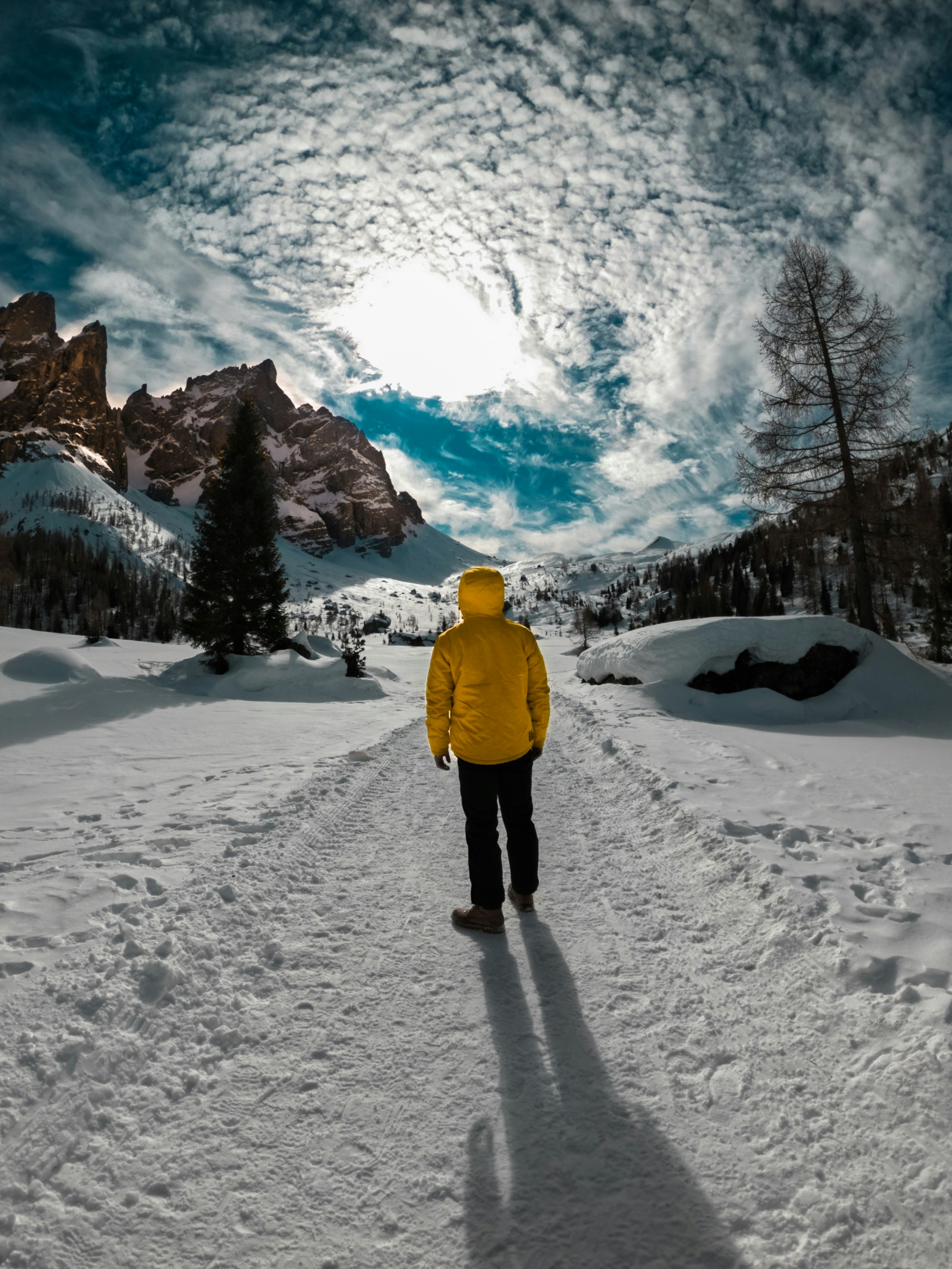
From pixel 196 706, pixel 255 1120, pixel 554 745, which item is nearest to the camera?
pixel 255 1120

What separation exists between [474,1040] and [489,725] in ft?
5.50

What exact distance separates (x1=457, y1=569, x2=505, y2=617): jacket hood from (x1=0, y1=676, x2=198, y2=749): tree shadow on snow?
8200mm

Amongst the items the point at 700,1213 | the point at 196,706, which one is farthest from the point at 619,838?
the point at 196,706

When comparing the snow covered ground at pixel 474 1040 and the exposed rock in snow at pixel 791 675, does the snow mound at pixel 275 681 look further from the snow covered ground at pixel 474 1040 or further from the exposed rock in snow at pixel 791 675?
the snow covered ground at pixel 474 1040

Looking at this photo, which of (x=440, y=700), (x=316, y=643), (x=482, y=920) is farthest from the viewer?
(x=316, y=643)

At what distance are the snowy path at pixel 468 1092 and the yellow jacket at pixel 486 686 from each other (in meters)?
1.12

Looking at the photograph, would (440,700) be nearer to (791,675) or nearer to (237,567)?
(791,675)

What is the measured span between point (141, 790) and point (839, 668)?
12671mm

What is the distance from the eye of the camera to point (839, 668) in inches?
460

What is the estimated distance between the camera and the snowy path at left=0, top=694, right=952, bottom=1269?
1.63 m

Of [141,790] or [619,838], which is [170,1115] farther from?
[141,790]

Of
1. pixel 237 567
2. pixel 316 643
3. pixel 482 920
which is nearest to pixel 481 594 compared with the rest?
pixel 482 920

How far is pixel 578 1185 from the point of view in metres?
1.79

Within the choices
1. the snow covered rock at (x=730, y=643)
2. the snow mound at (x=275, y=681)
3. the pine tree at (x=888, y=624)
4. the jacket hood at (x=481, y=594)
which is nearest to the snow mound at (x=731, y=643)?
the snow covered rock at (x=730, y=643)
